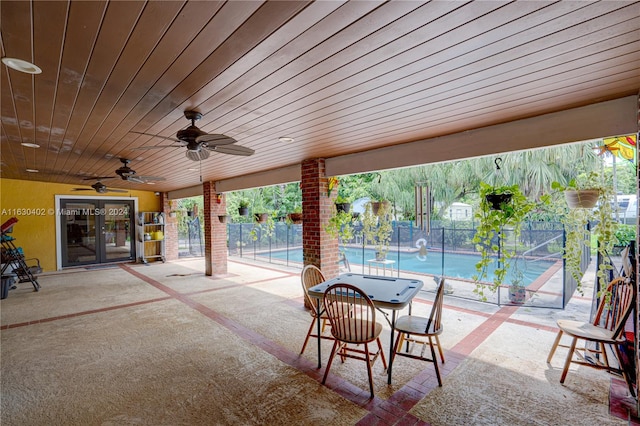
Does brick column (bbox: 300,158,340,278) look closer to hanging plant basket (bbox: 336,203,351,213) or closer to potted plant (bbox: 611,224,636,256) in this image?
hanging plant basket (bbox: 336,203,351,213)

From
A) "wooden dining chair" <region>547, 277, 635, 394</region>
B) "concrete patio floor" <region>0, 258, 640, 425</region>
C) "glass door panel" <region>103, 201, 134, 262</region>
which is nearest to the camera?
"concrete patio floor" <region>0, 258, 640, 425</region>

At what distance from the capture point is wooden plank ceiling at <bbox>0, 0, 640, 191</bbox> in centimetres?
137

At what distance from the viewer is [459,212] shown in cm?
1230

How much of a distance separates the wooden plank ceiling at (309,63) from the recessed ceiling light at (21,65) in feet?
0.17

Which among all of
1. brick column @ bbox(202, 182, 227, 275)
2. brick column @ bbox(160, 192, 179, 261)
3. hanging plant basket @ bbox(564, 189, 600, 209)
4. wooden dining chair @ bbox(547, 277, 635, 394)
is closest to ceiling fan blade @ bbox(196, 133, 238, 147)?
hanging plant basket @ bbox(564, 189, 600, 209)

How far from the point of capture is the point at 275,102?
7.94 feet

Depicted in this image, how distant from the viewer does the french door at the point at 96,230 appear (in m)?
8.62

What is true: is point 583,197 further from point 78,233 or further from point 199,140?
point 78,233

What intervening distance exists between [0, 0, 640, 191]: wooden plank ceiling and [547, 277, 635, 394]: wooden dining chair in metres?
1.67

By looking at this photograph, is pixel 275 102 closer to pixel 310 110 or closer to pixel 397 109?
pixel 310 110

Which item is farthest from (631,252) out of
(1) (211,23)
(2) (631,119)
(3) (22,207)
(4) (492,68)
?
(3) (22,207)

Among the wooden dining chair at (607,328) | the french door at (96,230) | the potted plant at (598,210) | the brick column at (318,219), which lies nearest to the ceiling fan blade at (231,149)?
the brick column at (318,219)

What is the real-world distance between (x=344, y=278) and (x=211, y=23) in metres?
2.93

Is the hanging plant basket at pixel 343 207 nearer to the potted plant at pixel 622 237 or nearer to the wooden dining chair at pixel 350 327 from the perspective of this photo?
the wooden dining chair at pixel 350 327
